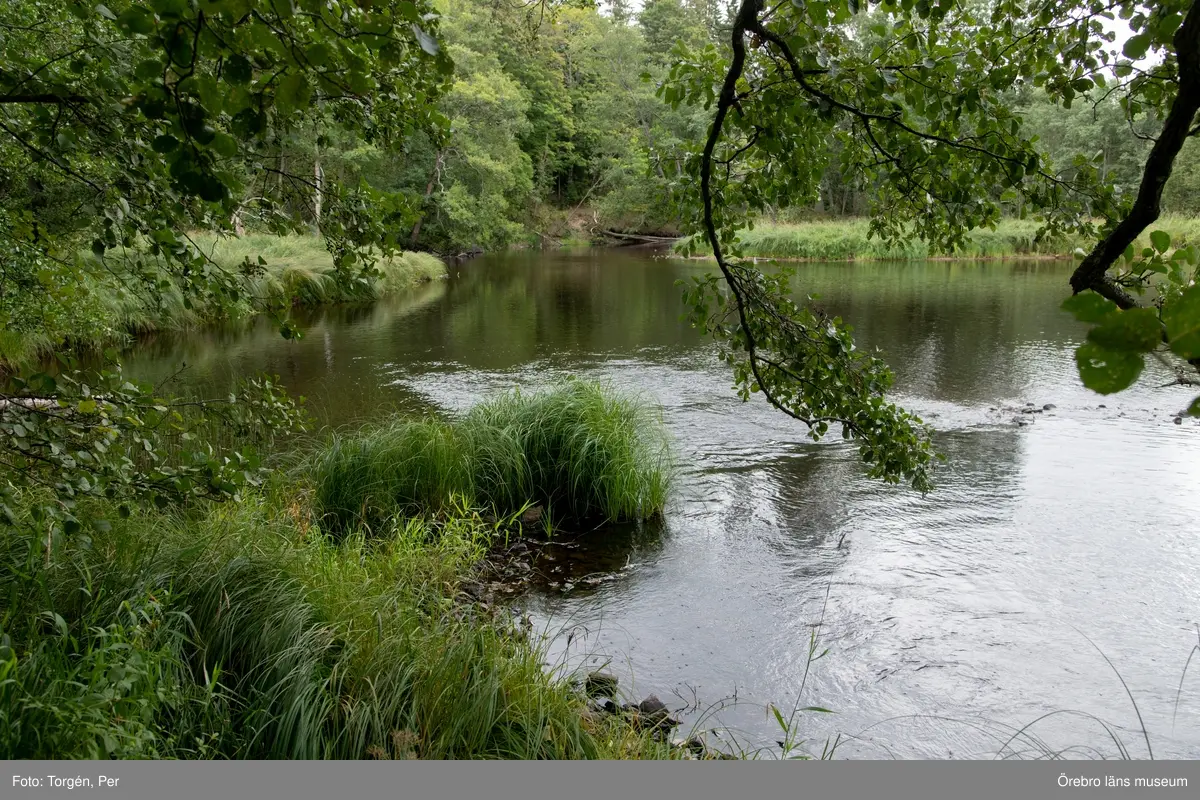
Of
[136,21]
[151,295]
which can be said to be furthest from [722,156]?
[151,295]

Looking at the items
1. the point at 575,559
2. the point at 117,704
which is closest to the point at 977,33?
the point at 117,704

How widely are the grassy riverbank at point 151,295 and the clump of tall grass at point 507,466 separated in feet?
4.83

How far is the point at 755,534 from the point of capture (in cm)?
660

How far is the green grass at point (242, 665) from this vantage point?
2.46 metres

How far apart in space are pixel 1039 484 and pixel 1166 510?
1.03 m

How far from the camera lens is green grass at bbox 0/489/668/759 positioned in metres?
2.46

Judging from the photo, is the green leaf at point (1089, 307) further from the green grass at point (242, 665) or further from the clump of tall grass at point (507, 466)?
the clump of tall grass at point (507, 466)

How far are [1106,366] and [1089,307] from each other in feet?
0.18

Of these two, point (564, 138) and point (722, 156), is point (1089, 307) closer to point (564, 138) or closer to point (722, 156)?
point (722, 156)

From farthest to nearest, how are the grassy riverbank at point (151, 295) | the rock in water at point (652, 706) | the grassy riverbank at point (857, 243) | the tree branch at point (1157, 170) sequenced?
the grassy riverbank at point (857, 243), the rock in water at point (652, 706), the grassy riverbank at point (151, 295), the tree branch at point (1157, 170)

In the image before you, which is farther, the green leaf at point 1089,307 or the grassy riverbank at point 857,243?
the grassy riverbank at point 857,243

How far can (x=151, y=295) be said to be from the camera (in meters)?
3.24

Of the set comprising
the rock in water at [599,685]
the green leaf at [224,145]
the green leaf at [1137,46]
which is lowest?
the rock in water at [599,685]

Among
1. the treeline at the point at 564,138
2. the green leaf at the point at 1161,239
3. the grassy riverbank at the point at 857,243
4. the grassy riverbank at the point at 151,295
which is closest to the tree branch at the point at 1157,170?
the green leaf at the point at 1161,239
